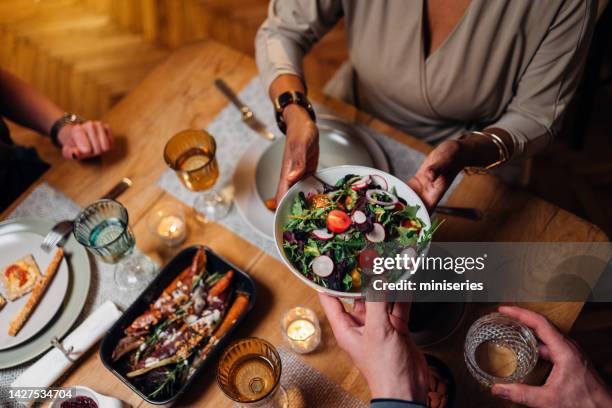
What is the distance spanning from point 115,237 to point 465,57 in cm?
101

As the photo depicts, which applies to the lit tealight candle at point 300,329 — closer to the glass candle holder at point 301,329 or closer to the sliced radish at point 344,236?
the glass candle holder at point 301,329

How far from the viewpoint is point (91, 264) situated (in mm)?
1268

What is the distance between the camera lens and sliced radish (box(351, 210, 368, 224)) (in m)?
1.09

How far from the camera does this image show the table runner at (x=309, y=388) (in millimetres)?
1081

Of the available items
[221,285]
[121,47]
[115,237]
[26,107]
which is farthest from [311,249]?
[121,47]

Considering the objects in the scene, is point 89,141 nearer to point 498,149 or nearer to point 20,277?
point 20,277

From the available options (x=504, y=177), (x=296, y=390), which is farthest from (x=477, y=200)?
(x=296, y=390)

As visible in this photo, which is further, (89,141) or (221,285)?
(89,141)

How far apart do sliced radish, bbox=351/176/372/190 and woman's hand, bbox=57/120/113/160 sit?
716mm

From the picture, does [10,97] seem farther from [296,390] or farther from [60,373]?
[296,390]

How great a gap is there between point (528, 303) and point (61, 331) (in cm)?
108

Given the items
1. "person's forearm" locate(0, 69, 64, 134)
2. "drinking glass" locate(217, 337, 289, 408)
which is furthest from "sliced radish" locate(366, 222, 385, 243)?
"person's forearm" locate(0, 69, 64, 134)

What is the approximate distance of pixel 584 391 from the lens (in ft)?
3.27

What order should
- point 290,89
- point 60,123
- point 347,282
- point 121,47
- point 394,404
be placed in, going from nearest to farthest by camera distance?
point 394,404 < point 347,282 < point 290,89 < point 60,123 < point 121,47
